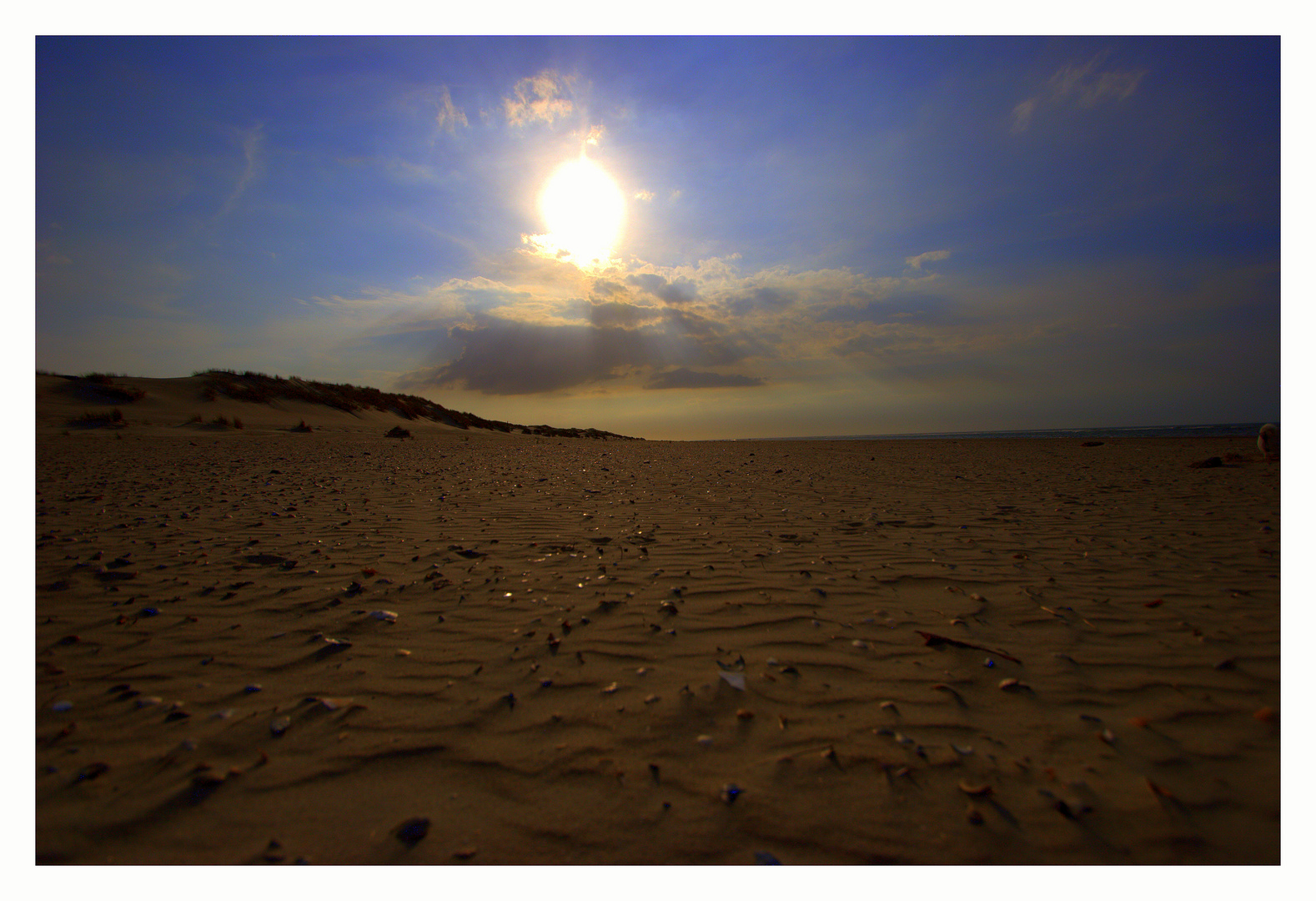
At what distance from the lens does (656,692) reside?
300 centimetres

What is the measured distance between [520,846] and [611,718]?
2.56 feet

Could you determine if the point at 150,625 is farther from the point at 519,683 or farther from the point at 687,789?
the point at 687,789

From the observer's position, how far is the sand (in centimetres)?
212

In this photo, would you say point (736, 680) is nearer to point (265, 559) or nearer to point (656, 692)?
point (656, 692)

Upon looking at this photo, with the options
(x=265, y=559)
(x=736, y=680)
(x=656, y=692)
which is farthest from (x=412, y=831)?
(x=265, y=559)

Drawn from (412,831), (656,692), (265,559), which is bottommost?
(412,831)

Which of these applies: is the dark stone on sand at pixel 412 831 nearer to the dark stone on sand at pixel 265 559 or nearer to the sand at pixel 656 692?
the sand at pixel 656 692

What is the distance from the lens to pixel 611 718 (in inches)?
110

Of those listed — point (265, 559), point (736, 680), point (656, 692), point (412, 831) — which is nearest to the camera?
point (412, 831)

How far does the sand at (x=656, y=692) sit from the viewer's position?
2.12m

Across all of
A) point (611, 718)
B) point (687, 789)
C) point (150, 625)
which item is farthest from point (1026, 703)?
point (150, 625)

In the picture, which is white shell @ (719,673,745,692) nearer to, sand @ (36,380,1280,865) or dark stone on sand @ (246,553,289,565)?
sand @ (36,380,1280,865)

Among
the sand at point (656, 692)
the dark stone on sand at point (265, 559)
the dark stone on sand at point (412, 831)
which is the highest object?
the dark stone on sand at point (265, 559)

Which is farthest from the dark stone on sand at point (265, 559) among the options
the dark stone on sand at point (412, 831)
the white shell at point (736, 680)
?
the white shell at point (736, 680)
